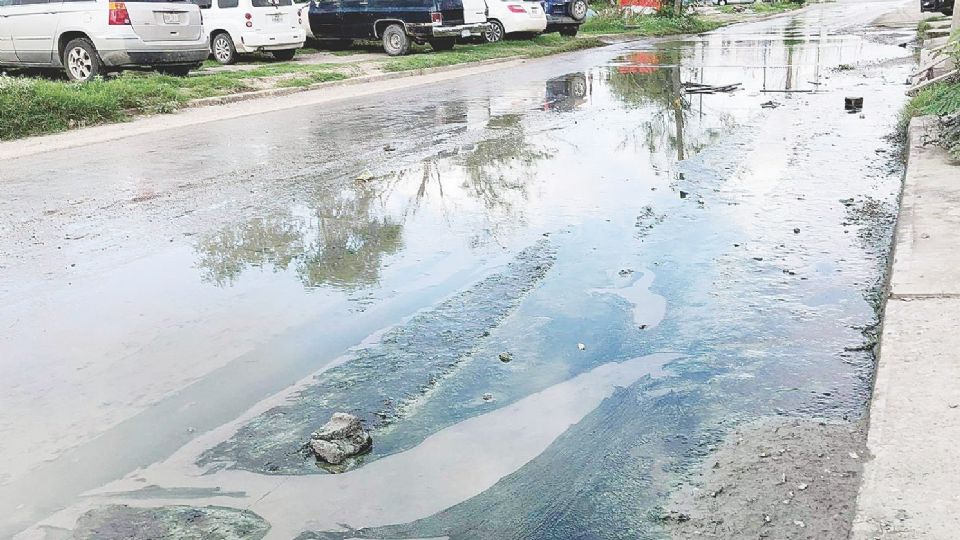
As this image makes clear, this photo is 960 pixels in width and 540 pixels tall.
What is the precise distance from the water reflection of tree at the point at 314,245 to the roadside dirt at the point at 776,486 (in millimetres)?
2619

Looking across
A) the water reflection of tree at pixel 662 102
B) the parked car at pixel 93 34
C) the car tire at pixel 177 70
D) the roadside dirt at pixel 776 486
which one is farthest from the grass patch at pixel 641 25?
the roadside dirt at pixel 776 486

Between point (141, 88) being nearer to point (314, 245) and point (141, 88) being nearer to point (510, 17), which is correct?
point (314, 245)

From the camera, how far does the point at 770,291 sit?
16.4 feet

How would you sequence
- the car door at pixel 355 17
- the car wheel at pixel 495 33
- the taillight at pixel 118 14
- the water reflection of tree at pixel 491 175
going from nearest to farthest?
the water reflection of tree at pixel 491 175 → the taillight at pixel 118 14 → the car door at pixel 355 17 → the car wheel at pixel 495 33

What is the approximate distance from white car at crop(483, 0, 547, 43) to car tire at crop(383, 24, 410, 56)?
4.37 metres

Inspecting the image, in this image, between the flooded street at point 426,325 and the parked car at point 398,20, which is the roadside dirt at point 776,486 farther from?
the parked car at point 398,20

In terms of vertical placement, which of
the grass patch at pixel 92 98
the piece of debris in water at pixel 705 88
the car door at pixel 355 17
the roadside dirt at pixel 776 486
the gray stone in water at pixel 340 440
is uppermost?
the car door at pixel 355 17

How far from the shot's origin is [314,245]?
5.98 meters

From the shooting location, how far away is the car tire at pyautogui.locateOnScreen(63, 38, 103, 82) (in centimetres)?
1455

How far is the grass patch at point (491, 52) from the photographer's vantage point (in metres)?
19.7

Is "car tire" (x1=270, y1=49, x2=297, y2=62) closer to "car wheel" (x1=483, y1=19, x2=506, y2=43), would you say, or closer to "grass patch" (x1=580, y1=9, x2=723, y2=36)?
"car wheel" (x1=483, y1=19, x2=506, y2=43)

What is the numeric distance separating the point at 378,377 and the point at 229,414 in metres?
0.66

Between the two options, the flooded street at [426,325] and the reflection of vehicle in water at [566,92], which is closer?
the flooded street at [426,325]

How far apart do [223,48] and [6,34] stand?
5449 millimetres
